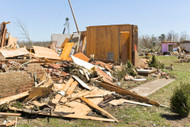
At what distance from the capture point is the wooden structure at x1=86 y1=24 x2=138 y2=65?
39.7ft

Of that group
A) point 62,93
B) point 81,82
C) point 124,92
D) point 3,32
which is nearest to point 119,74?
point 81,82

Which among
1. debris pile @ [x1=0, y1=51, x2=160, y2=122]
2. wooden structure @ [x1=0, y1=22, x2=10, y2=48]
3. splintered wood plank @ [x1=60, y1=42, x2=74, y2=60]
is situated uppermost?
wooden structure @ [x1=0, y1=22, x2=10, y2=48]

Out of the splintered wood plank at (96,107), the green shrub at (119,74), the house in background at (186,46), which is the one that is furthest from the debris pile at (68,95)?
the house in background at (186,46)

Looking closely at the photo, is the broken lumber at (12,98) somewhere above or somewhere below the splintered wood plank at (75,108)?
above

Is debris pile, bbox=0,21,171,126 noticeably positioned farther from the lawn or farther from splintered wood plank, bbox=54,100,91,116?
the lawn

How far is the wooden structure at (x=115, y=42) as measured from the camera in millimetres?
12094

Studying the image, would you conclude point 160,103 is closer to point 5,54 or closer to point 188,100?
point 188,100

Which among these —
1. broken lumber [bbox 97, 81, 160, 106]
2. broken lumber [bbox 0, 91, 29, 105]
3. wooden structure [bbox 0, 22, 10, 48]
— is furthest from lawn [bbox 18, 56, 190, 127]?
wooden structure [bbox 0, 22, 10, 48]

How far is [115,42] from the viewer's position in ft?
40.6

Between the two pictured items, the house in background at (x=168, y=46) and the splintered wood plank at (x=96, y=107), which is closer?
the splintered wood plank at (x=96, y=107)

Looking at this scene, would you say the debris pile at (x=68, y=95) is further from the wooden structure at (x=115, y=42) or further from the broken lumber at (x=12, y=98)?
the wooden structure at (x=115, y=42)

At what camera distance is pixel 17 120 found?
4008 millimetres

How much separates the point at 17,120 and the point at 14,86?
124 centimetres

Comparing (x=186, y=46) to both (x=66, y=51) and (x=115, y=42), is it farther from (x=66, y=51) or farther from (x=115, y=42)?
(x=66, y=51)
